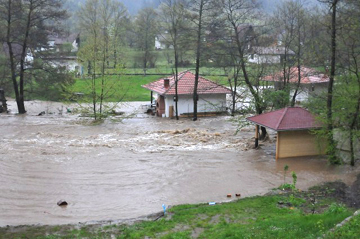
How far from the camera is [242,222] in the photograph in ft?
39.8

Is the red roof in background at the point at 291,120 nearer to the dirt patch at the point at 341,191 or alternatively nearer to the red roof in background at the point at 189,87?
the dirt patch at the point at 341,191

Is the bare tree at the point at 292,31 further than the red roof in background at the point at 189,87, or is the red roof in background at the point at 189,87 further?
the red roof in background at the point at 189,87

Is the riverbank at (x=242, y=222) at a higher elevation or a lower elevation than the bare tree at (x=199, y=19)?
lower

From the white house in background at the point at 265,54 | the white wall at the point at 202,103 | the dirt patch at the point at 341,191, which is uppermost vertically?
the white house in background at the point at 265,54

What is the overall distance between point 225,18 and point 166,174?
13917 millimetres

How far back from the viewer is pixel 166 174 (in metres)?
19.0

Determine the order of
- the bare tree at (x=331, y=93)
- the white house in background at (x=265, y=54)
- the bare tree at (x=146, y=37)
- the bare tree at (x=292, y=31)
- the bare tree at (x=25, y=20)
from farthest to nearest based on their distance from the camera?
the bare tree at (x=146, y=37) → the bare tree at (x=25, y=20) → the white house in background at (x=265, y=54) → the bare tree at (x=292, y=31) → the bare tree at (x=331, y=93)

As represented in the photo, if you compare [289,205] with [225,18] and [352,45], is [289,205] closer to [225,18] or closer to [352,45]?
[352,45]

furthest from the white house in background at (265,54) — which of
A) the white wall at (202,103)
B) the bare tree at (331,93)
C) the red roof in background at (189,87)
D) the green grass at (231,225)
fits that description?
the green grass at (231,225)

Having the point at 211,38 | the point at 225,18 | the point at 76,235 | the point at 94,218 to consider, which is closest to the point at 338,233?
the point at 76,235

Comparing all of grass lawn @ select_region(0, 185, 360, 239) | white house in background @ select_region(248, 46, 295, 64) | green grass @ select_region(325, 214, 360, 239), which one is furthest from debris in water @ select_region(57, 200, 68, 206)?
white house in background @ select_region(248, 46, 295, 64)

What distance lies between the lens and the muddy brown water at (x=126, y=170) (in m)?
14.9

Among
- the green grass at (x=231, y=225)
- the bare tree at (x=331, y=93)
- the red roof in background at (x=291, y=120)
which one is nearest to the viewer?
the green grass at (x=231, y=225)

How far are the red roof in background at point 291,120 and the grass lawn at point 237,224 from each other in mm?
6116
